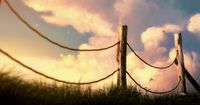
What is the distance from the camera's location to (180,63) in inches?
557

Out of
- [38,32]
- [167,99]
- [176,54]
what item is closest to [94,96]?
[38,32]

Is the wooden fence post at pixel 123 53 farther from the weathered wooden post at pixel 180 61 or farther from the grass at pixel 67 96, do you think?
the weathered wooden post at pixel 180 61

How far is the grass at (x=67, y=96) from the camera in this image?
21.9 ft

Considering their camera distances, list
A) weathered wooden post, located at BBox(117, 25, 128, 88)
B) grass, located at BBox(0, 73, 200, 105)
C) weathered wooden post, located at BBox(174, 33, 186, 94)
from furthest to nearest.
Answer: weathered wooden post, located at BBox(174, 33, 186, 94), weathered wooden post, located at BBox(117, 25, 128, 88), grass, located at BBox(0, 73, 200, 105)

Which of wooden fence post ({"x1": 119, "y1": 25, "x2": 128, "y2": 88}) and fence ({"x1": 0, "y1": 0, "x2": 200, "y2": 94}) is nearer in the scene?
fence ({"x1": 0, "y1": 0, "x2": 200, "y2": 94})

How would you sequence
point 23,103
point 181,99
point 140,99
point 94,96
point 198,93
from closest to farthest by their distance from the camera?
1. point 23,103
2. point 94,96
3. point 140,99
4. point 181,99
5. point 198,93

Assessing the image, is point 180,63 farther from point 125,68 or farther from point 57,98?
point 57,98

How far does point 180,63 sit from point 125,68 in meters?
4.02

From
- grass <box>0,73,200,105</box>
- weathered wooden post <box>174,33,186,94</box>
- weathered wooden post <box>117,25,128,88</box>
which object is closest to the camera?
grass <box>0,73,200,105</box>

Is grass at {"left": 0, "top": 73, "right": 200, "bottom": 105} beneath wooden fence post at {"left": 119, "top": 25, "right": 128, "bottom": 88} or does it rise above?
beneath

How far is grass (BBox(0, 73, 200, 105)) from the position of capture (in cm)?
668

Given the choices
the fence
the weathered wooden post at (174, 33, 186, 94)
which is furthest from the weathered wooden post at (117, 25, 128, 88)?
the weathered wooden post at (174, 33, 186, 94)

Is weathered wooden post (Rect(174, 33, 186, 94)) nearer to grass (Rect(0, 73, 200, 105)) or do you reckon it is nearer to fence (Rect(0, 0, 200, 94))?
fence (Rect(0, 0, 200, 94))

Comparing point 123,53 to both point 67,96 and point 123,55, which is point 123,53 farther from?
point 67,96
